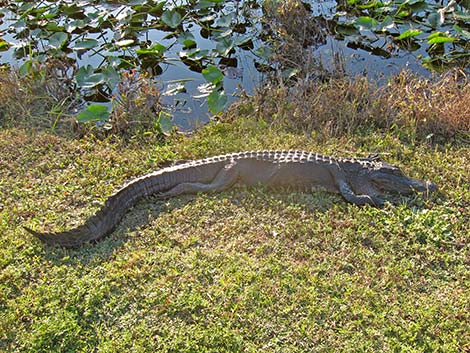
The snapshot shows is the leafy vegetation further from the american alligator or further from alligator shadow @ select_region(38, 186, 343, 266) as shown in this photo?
the american alligator

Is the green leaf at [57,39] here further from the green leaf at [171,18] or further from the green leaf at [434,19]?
the green leaf at [434,19]

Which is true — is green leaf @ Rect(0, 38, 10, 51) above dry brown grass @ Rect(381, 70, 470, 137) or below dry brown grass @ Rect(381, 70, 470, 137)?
above

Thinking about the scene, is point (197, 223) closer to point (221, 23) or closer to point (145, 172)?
point (145, 172)

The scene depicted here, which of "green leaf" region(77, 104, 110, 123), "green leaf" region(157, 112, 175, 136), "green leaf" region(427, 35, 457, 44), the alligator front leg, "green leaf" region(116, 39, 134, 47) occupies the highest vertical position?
"green leaf" region(116, 39, 134, 47)

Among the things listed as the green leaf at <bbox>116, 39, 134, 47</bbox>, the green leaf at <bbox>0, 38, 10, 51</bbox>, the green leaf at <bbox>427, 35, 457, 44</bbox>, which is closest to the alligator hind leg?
the green leaf at <bbox>116, 39, 134, 47</bbox>

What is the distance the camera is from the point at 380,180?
14.4 ft

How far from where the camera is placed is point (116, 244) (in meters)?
3.74

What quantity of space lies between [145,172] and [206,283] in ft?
5.86

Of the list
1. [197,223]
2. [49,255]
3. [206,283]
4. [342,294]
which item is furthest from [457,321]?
[49,255]

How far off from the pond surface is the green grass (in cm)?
190

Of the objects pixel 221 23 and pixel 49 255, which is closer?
pixel 49 255

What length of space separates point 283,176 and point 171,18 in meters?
3.78

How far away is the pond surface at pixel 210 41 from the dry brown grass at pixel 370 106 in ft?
1.47

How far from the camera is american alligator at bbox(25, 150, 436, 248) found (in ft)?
14.0
